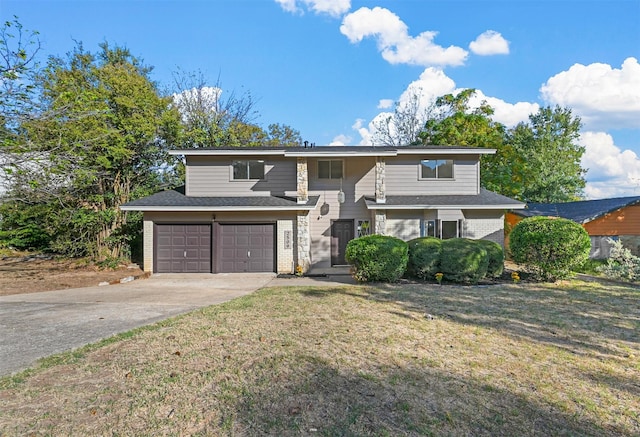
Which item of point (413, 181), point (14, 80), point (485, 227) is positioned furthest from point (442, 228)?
point (14, 80)

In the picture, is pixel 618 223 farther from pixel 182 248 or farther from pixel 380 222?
pixel 182 248

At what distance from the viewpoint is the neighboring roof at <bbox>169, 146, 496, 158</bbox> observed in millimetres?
13516

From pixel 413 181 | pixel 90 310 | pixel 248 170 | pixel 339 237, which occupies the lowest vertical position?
pixel 90 310

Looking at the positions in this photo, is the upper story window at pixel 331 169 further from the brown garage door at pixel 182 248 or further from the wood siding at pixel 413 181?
the brown garage door at pixel 182 248

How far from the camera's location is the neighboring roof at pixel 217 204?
42.2ft

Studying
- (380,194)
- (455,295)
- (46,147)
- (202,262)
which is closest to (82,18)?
(46,147)

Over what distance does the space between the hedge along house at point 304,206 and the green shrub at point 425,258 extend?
2.45m

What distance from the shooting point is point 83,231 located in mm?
14906

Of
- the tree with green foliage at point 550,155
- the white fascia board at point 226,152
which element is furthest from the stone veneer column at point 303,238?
the tree with green foliage at point 550,155

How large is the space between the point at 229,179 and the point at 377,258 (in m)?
7.85

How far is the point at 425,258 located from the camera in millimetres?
10859

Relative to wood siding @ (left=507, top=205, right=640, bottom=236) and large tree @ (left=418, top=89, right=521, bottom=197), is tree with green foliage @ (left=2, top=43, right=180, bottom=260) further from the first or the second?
wood siding @ (left=507, top=205, right=640, bottom=236)

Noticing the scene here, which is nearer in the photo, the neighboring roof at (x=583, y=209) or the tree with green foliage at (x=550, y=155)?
the neighboring roof at (x=583, y=209)

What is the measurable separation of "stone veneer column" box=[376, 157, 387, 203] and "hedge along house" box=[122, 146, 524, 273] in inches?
1.7
